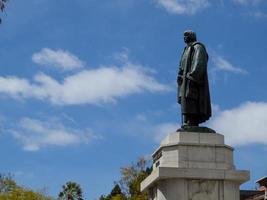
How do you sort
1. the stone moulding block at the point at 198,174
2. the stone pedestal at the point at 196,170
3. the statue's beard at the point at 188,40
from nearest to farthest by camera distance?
the stone moulding block at the point at 198,174 → the stone pedestal at the point at 196,170 → the statue's beard at the point at 188,40

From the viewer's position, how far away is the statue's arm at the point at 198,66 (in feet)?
63.9

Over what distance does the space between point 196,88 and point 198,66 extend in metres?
0.67

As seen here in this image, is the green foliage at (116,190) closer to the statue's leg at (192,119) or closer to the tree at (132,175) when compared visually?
the tree at (132,175)

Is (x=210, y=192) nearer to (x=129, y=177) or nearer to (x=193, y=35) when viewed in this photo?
(x=193, y=35)

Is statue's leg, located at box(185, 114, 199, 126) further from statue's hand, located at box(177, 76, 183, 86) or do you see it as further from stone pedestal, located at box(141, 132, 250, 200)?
statue's hand, located at box(177, 76, 183, 86)

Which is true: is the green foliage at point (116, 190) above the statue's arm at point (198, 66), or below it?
above

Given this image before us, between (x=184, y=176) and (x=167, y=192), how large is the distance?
0.67m

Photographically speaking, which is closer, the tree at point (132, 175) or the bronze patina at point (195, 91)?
the bronze patina at point (195, 91)

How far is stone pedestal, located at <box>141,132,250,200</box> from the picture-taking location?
18.0 metres

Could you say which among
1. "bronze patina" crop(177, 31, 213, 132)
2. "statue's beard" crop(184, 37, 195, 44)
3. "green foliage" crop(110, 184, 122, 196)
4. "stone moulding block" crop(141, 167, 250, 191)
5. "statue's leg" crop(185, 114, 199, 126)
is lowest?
"stone moulding block" crop(141, 167, 250, 191)

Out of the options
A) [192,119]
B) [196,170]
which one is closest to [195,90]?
[192,119]

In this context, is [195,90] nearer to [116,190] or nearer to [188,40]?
[188,40]

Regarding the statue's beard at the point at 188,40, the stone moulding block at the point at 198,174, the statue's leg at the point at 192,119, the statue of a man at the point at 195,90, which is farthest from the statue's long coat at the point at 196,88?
the stone moulding block at the point at 198,174

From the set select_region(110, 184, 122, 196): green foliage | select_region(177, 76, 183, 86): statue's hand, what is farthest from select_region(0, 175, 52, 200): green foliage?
select_region(177, 76, 183, 86): statue's hand
